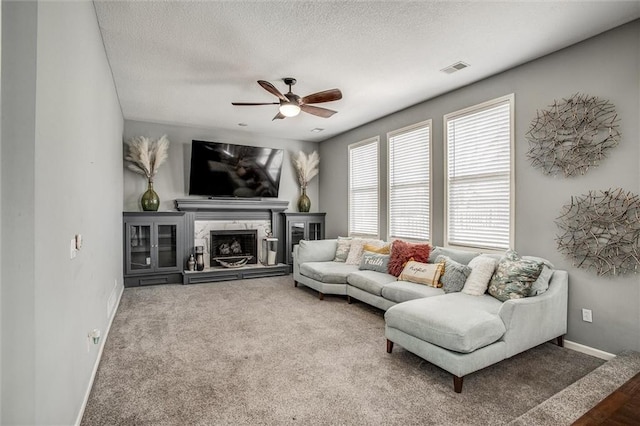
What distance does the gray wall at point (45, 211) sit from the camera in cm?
121

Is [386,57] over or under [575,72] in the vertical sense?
over

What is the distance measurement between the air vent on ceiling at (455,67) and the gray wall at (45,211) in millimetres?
3310

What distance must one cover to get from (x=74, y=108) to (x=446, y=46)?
10.1 feet

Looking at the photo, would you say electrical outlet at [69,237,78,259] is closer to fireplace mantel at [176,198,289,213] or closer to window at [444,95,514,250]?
window at [444,95,514,250]

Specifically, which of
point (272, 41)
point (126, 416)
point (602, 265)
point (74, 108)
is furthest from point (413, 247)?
point (74, 108)

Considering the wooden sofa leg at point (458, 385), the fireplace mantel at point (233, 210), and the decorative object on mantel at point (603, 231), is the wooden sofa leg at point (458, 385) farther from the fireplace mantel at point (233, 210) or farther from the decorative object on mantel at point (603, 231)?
the fireplace mantel at point (233, 210)

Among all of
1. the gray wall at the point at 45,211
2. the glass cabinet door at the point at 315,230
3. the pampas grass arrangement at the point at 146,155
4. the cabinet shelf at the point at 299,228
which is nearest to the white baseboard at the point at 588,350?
the gray wall at the point at 45,211

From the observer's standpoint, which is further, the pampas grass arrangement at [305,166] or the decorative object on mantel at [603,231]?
the pampas grass arrangement at [305,166]

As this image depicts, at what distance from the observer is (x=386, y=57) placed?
3.47 m

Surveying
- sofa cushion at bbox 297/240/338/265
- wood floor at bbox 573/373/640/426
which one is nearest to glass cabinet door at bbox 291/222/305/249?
sofa cushion at bbox 297/240/338/265

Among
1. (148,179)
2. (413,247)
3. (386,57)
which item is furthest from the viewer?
(148,179)

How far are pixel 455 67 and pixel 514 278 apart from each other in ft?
7.46

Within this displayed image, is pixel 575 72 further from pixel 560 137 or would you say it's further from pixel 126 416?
pixel 126 416

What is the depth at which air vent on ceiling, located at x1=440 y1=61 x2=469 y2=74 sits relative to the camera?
3592mm
